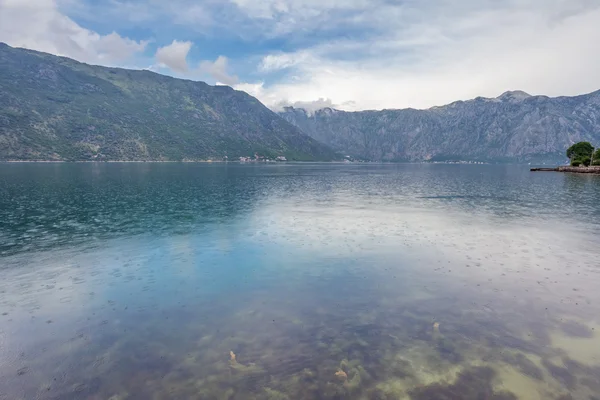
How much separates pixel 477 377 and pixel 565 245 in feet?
116

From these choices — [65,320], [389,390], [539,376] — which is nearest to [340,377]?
[389,390]

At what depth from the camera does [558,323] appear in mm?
21578

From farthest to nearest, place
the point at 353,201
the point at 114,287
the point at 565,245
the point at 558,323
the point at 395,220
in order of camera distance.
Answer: the point at 353,201
the point at 395,220
the point at 565,245
the point at 114,287
the point at 558,323

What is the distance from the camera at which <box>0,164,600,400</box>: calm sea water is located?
15750 mm

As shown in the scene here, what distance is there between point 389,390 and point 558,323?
14177mm

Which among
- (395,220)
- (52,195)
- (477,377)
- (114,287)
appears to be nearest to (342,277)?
(477,377)

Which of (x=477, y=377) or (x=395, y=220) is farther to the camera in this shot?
(x=395, y=220)

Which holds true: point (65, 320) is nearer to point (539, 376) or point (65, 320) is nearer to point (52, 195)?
point (539, 376)

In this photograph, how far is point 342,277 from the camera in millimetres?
30516

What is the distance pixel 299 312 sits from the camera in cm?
2323

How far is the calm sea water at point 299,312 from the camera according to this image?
15.8 metres

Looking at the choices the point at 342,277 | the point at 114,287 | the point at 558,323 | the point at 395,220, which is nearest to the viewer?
the point at 558,323

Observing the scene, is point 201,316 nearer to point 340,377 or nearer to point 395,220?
point 340,377

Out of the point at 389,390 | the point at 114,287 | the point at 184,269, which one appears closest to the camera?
the point at 389,390
